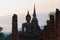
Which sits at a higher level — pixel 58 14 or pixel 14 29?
pixel 58 14

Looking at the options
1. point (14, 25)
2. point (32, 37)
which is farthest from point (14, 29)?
point (32, 37)

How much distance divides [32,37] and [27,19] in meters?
8.05

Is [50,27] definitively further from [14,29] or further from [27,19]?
[27,19]

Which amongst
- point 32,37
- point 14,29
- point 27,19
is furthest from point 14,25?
point 27,19

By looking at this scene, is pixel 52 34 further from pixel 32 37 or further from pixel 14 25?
pixel 32 37

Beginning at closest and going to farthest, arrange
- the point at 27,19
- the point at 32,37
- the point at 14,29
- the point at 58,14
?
the point at 58,14 < the point at 14,29 < the point at 32,37 < the point at 27,19

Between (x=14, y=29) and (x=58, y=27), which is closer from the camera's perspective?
(x=58, y=27)

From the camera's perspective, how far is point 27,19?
29531 millimetres

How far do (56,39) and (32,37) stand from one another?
6.35m

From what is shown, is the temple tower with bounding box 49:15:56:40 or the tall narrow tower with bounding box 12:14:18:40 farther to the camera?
the tall narrow tower with bounding box 12:14:18:40

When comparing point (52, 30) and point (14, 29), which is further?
point (14, 29)

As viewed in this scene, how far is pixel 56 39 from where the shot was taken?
614 inches

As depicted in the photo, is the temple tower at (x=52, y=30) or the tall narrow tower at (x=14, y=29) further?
the tall narrow tower at (x=14, y=29)

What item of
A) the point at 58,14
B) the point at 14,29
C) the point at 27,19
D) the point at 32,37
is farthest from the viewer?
the point at 27,19
